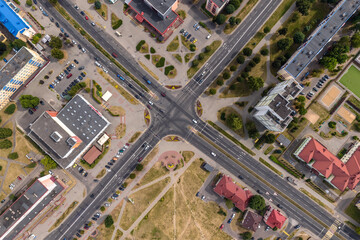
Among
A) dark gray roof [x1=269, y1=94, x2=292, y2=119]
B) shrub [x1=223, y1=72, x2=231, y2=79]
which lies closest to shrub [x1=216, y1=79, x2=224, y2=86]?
Answer: shrub [x1=223, y1=72, x2=231, y2=79]

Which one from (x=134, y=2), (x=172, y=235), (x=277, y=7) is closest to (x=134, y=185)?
(x=172, y=235)

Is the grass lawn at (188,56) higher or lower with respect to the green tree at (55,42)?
higher

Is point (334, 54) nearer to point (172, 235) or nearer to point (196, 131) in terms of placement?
point (196, 131)

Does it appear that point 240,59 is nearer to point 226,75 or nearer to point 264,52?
point 226,75

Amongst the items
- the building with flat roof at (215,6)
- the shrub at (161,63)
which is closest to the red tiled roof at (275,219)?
the shrub at (161,63)

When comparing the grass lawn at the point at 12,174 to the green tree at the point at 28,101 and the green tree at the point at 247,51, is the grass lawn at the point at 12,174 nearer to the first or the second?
the green tree at the point at 28,101
